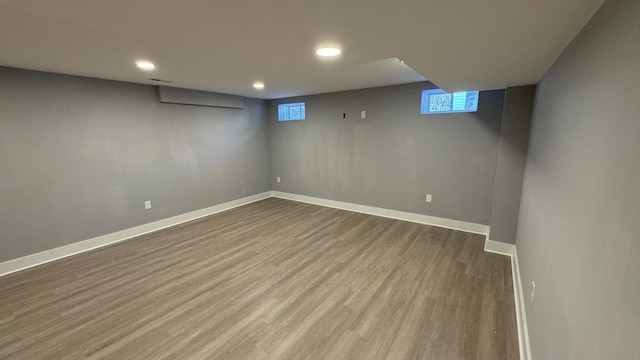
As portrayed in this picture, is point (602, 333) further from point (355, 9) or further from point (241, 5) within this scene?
point (241, 5)

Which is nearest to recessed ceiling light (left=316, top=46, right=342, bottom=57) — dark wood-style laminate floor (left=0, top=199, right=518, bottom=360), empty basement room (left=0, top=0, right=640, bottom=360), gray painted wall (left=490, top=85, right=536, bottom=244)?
empty basement room (left=0, top=0, right=640, bottom=360)

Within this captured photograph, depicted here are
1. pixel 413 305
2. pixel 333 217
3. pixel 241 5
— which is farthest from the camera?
pixel 333 217

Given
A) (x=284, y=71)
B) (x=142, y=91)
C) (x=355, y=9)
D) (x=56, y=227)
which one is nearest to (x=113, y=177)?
(x=56, y=227)

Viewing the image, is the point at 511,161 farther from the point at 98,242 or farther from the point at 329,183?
the point at 98,242

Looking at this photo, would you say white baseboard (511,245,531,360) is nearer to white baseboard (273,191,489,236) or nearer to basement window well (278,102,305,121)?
white baseboard (273,191,489,236)

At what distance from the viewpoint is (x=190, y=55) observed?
2096 millimetres

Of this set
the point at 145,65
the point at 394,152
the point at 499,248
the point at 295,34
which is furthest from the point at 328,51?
the point at 499,248

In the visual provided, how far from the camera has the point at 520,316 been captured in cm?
199

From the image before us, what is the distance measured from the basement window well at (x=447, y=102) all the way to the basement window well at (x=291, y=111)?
94.5 inches

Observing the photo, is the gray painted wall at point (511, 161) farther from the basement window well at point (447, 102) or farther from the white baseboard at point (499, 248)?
the basement window well at point (447, 102)

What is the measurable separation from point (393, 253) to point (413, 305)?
3.19 ft

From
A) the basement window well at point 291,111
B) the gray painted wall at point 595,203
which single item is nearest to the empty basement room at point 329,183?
the gray painted wall at point 595,203

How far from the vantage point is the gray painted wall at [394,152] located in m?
3.59

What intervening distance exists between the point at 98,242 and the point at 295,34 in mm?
3857
